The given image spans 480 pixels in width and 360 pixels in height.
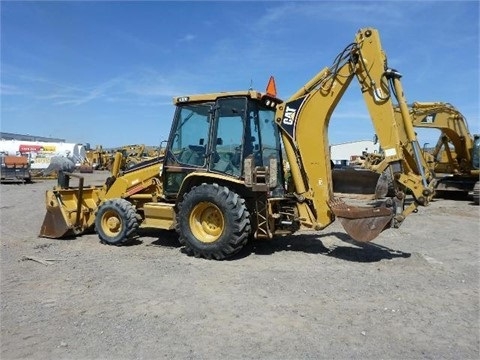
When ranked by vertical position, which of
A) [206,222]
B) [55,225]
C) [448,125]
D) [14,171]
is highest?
[448,125]

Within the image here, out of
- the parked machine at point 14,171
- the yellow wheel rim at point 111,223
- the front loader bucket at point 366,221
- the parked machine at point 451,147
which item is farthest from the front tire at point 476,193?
the parked machine at point 14,171

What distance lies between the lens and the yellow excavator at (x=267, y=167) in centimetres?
692

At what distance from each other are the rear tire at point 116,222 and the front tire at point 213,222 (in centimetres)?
116

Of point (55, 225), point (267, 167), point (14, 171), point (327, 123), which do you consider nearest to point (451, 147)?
point (327, 123)

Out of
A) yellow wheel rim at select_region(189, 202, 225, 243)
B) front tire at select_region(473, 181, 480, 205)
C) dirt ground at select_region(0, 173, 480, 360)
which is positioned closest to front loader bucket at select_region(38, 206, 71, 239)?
dirt ground at select_region(0, 173, 480, 360)

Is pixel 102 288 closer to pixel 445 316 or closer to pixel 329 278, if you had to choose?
pixel 329 278

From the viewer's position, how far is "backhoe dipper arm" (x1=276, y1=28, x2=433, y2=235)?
6.91 metres

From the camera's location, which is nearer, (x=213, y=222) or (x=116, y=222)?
(x=213, y=222)

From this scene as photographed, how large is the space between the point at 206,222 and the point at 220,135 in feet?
4.78

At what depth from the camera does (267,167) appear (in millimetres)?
7312

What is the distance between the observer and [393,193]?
7418mm

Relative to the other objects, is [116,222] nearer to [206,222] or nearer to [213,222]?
[206,222]

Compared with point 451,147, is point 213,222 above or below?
below

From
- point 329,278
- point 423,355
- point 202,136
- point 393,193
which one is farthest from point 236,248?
point 423,355
